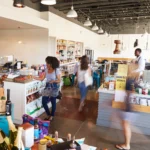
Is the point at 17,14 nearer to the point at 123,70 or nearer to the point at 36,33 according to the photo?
the point at 36,33

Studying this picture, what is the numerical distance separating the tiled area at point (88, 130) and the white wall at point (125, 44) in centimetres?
1058

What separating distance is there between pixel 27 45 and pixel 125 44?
1057 centimetres

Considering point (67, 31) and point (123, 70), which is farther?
point (67, 31)

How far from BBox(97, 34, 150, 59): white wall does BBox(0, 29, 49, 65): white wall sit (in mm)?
8876

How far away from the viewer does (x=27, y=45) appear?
279 inches

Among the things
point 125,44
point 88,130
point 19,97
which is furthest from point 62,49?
point 125,44

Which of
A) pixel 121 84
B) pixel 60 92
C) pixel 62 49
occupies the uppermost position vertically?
pixel 62 49

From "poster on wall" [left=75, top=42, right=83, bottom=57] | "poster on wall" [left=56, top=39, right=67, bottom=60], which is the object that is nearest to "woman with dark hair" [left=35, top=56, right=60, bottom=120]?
"poster on wall" [left=56, top=39, right=67, bottom=60]

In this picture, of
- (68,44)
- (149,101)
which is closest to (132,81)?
(149,101)

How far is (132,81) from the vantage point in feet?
10.9

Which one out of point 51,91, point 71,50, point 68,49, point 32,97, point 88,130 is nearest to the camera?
point 88,130

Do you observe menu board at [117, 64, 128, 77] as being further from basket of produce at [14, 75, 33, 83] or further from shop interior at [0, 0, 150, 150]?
basket of produce at [14, 75, 33, 83]

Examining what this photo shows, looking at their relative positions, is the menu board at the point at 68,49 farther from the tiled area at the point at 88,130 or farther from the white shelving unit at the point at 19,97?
the white shelving unit at the point at 19,97

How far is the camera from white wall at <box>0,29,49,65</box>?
6.80 meters
